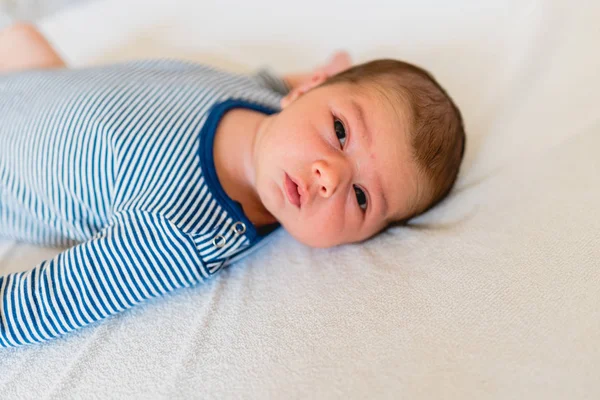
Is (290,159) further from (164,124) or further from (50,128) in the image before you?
(50,128)

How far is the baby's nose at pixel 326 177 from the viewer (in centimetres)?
81

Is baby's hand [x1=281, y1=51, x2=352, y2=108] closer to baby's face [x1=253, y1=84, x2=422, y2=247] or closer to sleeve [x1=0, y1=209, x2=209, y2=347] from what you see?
baby's face [x1=253, y1=84, x2=422, y2=247]

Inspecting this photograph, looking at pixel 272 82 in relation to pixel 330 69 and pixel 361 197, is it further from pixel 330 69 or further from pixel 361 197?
pixel 361 197

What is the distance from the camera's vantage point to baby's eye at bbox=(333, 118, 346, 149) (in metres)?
0.87

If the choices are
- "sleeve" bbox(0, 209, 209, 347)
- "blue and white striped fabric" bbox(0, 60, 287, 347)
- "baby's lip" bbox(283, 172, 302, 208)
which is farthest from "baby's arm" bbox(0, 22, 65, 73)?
"baby's lip" bbox(283, 172, 302, 208)

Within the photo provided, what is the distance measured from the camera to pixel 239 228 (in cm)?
91

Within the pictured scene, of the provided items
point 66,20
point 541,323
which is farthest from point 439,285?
point 66,20

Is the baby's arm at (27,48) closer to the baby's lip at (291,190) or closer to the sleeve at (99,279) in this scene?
the sleeve at (99,279)

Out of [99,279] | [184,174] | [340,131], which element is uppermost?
[340,131]

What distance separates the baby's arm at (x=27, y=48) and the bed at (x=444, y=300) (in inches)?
20.0

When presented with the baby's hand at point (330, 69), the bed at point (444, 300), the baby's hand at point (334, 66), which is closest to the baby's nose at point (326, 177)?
the bed at point (444, 300)

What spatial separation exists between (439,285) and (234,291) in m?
0.31

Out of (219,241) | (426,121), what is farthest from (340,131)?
(219,241)

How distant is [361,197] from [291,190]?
120 mm
